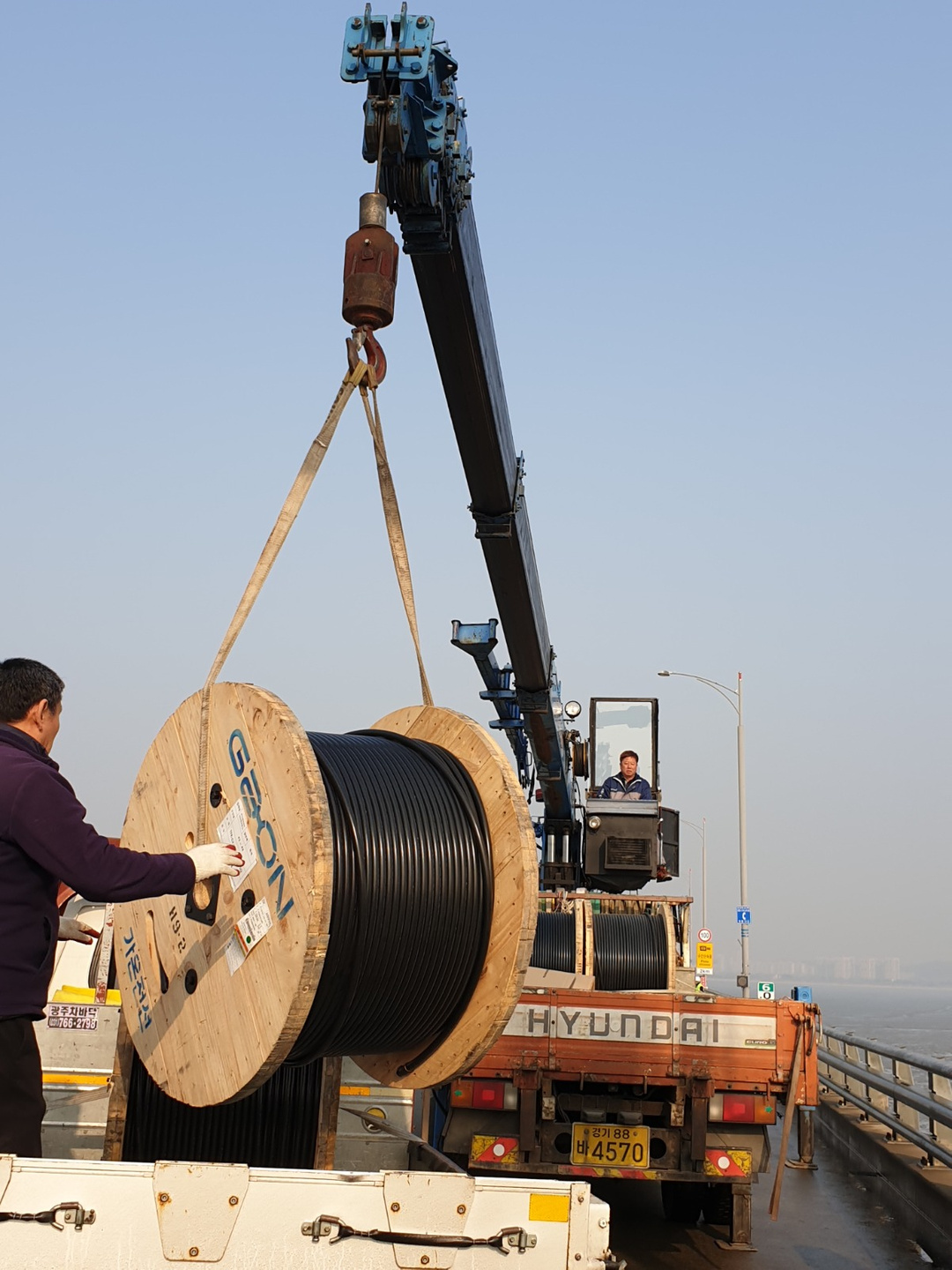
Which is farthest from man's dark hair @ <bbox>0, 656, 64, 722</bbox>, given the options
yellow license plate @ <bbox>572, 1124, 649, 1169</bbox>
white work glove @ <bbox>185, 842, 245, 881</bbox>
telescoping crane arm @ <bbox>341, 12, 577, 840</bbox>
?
yellow license plate @ <bbox>572, 1124, 649, 1169</bbox>

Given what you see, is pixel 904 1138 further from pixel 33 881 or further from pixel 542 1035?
pixel 33 881

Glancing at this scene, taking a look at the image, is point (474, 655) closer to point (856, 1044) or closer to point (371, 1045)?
point (856, 1044)

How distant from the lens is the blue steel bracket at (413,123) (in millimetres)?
6094

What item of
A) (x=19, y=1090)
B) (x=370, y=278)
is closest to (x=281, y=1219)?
(x=19, y=1090)

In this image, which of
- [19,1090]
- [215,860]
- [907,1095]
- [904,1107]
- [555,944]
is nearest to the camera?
[19,1090]

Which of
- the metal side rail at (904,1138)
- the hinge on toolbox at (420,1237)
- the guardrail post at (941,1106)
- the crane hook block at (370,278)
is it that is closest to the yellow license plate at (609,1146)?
the metal side rail at (904,1138)

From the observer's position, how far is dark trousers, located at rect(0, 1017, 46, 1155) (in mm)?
3541

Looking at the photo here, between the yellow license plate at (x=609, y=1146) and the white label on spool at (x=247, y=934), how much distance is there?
4.78 m

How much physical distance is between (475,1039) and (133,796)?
1701 millimetres

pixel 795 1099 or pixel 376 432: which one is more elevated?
pixel 376 432

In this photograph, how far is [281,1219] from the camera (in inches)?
127

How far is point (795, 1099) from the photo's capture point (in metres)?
7.97

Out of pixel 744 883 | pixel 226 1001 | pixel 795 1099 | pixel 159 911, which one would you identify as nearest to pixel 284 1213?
pixel 226 1001

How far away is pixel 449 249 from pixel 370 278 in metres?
1.90
